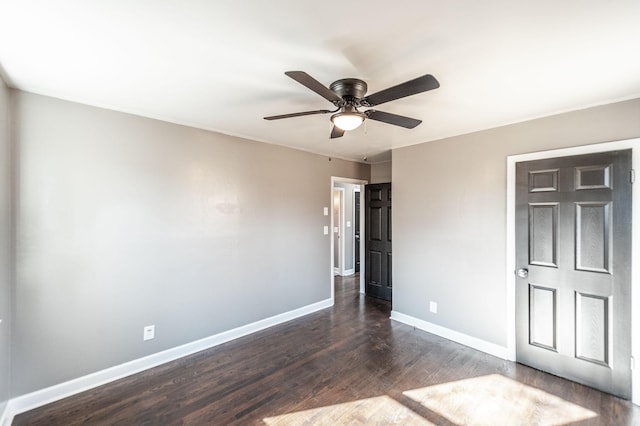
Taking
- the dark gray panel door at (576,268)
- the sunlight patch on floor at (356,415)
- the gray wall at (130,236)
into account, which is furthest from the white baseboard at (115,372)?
the dark gray panel door at (576,268)

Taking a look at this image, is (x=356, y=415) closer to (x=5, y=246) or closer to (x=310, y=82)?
(x=310, y=82)

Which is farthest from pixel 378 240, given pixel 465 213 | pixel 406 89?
pixel 406 89

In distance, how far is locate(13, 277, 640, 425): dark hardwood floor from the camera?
2070 millimetres

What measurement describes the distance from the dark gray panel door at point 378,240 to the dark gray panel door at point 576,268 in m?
2.07

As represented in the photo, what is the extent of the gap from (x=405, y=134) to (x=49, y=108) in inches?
134

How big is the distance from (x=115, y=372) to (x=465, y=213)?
393cm

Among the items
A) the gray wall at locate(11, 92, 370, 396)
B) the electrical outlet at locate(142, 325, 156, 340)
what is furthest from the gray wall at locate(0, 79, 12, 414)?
the electrical outlet at locate(142, 325, 156, 340)

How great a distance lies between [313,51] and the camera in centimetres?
163

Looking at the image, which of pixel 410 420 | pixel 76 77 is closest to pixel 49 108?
pixel 76 77

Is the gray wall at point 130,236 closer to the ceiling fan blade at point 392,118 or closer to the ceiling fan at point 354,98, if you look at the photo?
the ceiling fan at point 354,98

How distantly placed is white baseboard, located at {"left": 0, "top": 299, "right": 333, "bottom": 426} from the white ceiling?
239 cm

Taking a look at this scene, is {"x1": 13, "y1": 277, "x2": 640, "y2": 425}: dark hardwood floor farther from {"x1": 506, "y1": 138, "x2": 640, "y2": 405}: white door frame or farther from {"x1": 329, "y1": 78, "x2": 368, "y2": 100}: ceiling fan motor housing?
{"x1": 329, "y1": 78, "x2": 368, "y2": 100}: ceiling fan motor housing

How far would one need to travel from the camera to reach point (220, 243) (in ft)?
10.7

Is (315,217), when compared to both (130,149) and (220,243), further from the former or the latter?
(130,149)
